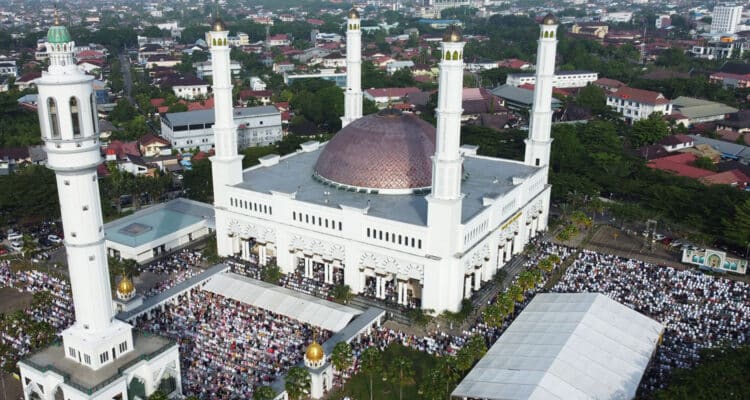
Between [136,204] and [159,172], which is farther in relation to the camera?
[159,172]

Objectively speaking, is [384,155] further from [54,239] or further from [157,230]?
[54,239]

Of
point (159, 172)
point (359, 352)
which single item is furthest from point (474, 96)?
point (359, 352)

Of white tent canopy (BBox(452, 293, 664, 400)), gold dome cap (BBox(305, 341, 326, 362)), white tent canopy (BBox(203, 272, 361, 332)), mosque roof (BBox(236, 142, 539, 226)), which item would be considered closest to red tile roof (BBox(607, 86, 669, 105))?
mosque roof (BBox(236, 142, 539, 226))

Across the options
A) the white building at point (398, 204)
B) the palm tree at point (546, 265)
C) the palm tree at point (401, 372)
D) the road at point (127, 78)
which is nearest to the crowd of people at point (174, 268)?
the white building at point (398, 204)

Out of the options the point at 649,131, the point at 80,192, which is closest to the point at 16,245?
the point at 80,192

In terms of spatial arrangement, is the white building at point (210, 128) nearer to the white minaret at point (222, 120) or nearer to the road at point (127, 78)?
the white minaret at point (222, 120)

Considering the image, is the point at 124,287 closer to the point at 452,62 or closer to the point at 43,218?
the point at 43,218
